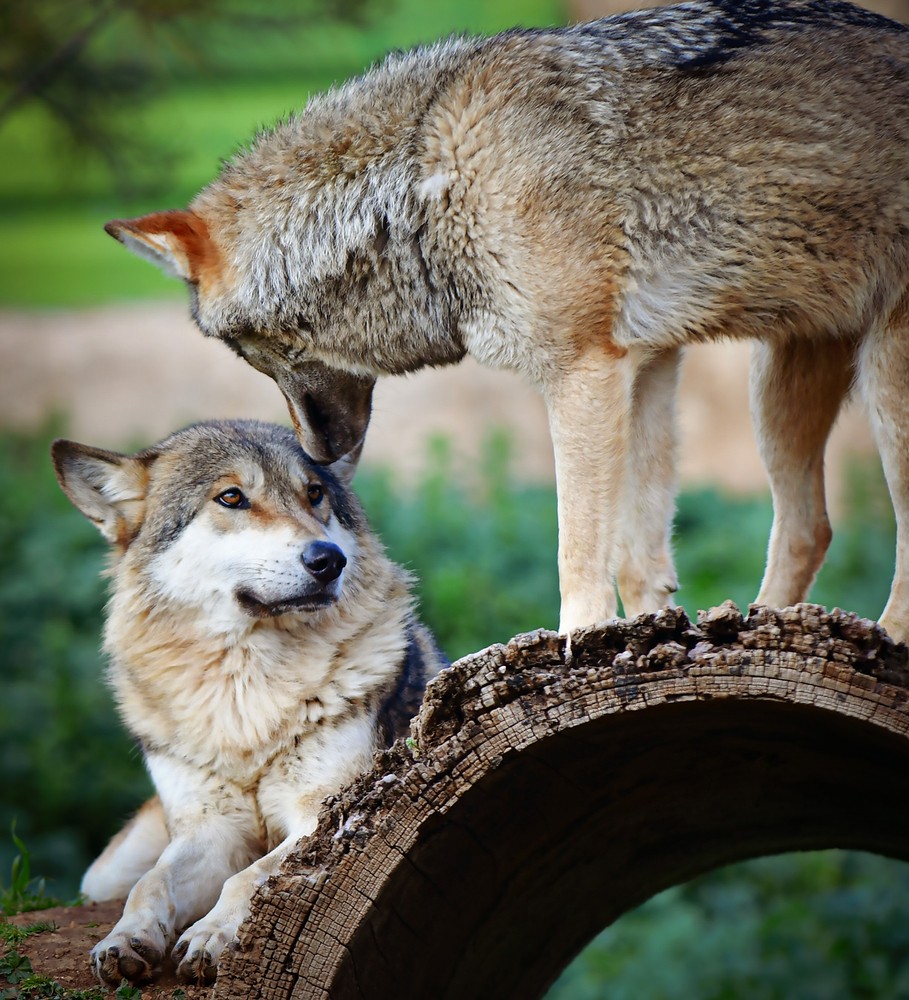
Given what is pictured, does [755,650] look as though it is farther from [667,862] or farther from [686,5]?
[686,5]

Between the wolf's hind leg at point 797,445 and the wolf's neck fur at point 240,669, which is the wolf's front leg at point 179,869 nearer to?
the wolf's neck fur at point 240,669

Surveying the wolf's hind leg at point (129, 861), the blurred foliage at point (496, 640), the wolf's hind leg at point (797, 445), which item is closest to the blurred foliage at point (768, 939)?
the blurred foliage at point (496, 640)

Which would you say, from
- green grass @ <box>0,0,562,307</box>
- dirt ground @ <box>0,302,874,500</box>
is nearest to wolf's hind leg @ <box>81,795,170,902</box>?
dirt ground @ <box>0,302,874,500</box>

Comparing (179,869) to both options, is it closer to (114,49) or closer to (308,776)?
(308,776)

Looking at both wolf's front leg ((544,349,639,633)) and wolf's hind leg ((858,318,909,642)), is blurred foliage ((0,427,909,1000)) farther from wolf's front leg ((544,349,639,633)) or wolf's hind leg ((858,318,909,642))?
wolf's front leg ((544,349,639,633))

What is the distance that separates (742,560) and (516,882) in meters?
7.05

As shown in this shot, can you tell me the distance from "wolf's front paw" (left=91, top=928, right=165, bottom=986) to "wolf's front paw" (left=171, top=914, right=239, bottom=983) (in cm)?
6

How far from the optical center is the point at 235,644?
11.7ft

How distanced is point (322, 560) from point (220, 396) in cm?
816

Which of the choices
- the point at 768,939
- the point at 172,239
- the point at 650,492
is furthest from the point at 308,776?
the point at 768,939

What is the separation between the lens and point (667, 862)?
11.4ft

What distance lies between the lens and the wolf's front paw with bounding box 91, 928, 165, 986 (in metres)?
2.77

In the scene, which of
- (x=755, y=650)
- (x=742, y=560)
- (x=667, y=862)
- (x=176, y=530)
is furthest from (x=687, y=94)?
(x=742, y=560)

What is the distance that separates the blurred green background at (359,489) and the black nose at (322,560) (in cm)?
308
